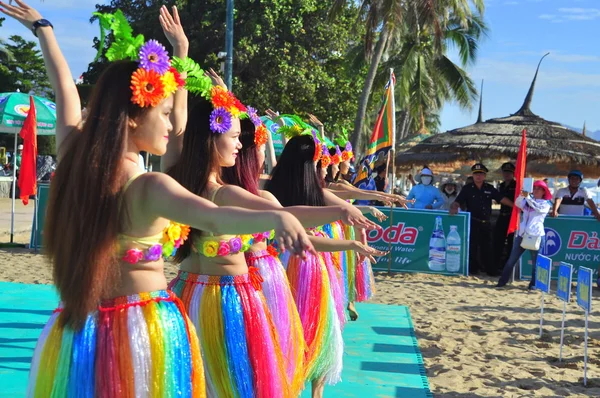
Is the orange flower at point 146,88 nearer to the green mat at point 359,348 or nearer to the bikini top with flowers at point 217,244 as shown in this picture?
the bikini top with flowers at point 217,244

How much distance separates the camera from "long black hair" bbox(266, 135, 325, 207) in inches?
186

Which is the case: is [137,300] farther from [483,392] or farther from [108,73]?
[483,392]

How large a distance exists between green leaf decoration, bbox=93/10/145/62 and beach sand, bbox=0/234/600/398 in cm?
137

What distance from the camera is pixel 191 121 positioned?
11.0 feet

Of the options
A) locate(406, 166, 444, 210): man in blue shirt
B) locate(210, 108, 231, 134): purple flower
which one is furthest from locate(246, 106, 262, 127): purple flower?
locate(406, 166, 444, 210): man in blue shirt

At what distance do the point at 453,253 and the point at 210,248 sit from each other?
8877 mm

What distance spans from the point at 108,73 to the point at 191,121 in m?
0.96

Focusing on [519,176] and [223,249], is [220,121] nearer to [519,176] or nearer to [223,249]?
[223,249]

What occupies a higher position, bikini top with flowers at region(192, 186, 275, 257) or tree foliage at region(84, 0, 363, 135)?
tree foliage at region(84, 0, 363, 135)

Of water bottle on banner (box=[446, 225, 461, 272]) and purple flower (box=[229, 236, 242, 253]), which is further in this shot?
water bottle on banner (box=[446, 225, 461, 272])

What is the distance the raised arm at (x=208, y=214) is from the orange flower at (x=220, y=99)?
1.10 metres

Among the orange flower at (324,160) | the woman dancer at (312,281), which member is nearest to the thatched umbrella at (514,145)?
the orange flower at (324,160)

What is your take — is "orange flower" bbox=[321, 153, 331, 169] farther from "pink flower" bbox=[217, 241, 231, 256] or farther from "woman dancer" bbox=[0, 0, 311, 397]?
"woman dancer" bbox=[0, 0, 311, 397]

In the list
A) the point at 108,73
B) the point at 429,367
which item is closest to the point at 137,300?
the point at 108,73
